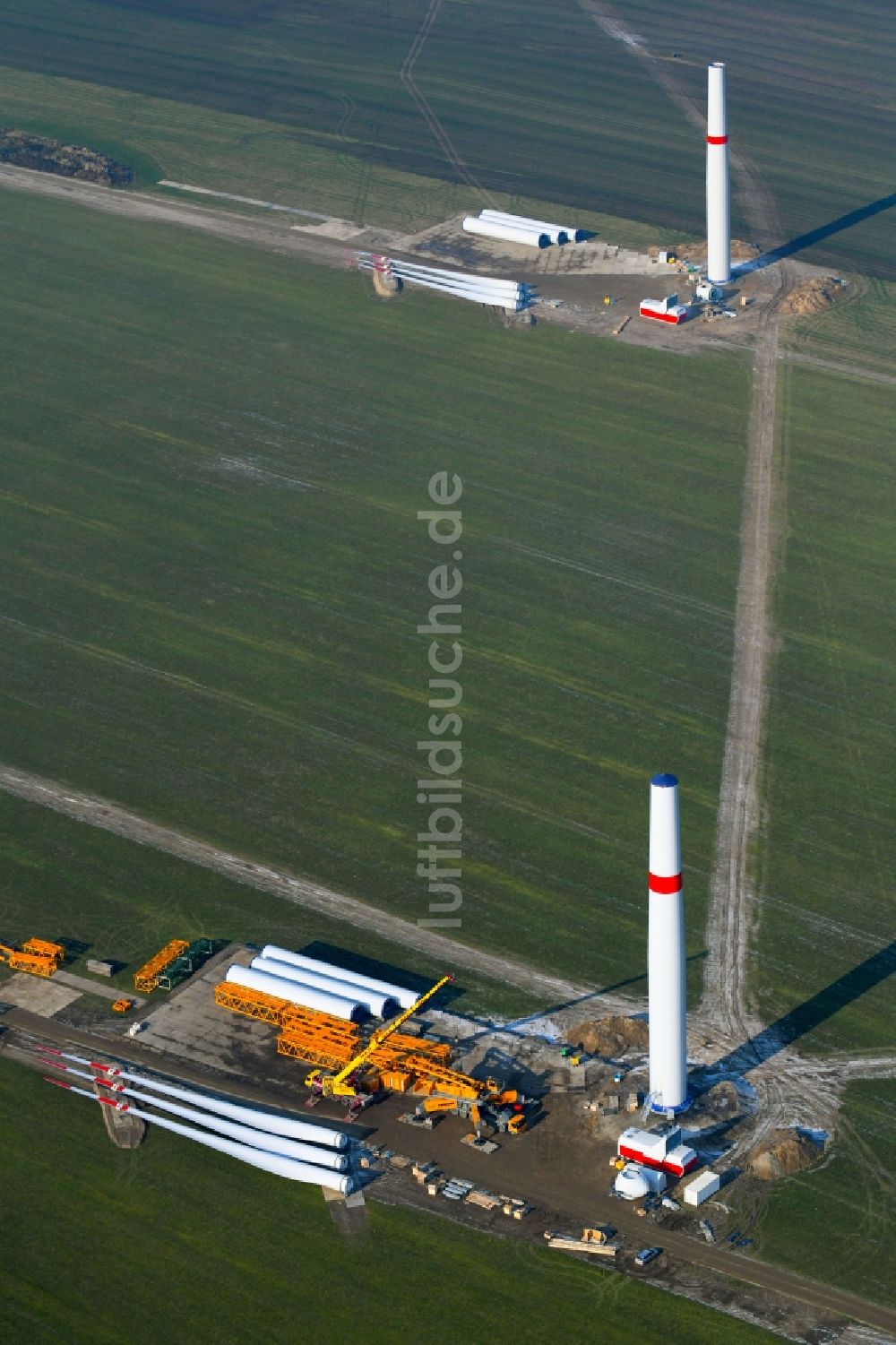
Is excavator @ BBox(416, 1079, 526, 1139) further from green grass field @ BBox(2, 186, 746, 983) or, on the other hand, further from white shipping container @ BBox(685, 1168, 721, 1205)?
green grass field @ BBox(2, 186, 746, 983)

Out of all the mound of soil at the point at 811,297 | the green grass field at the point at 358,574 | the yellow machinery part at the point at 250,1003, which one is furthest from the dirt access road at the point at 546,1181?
the mound of soil at the point at 811,297

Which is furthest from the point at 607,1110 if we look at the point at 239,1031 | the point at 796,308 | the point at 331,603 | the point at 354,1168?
the point at 796,308

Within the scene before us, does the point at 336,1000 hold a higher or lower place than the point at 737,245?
lower

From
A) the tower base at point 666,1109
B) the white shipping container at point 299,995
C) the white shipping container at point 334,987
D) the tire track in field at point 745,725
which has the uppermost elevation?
the tire track in field at point 745,725

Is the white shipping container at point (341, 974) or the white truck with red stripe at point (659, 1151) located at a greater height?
the white shipping container at point (341, 974)

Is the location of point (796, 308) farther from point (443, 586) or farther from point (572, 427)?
point (443, 586)

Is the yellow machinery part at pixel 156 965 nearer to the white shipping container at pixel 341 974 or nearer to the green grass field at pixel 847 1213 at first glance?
the white shipping container at pixel 341 974

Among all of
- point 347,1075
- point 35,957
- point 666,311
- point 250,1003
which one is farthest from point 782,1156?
point 666,311

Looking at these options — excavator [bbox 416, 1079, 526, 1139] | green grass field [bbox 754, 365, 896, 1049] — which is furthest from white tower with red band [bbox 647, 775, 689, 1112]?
green grass field [bbox 754, 365, 896, 1049]
